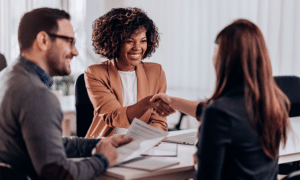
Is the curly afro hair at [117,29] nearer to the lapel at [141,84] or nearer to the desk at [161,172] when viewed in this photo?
the lapel at [141,84]

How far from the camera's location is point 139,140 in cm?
151

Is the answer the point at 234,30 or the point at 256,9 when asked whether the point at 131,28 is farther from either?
the point at 256,9

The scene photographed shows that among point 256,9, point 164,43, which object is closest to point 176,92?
point 164,43

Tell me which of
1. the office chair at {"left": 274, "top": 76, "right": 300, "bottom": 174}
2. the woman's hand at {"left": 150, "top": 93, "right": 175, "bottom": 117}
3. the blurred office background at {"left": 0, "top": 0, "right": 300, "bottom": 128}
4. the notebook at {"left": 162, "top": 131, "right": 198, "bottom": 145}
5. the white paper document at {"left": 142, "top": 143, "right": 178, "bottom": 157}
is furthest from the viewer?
the blurred office background at {"left": 0, "top": 0, "right": 300, "bottom": 128}

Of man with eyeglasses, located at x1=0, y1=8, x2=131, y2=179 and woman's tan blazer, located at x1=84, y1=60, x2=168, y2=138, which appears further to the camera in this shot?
woman's tan blazer, located at x1=84, y1=60, x2=168, y2=138

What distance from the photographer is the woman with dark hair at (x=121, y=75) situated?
83.0 inches

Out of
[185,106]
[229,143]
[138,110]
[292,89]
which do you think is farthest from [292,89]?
[229,143]

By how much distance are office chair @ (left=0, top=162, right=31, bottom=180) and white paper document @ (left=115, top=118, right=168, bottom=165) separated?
16.8 inches

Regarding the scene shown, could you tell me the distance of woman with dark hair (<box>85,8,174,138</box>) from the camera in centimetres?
211

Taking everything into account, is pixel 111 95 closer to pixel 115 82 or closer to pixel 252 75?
pixel 115 82

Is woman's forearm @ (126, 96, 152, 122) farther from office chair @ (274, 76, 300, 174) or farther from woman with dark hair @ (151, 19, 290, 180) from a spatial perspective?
office chair @ (274, 76, 300, 174)

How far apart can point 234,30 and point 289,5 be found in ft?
7.70

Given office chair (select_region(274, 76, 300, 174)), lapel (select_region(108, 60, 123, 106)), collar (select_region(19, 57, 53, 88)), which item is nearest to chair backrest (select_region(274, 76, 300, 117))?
office chair (select_region(274, 76, 300, 174))

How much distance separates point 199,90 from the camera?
4.00 metres
